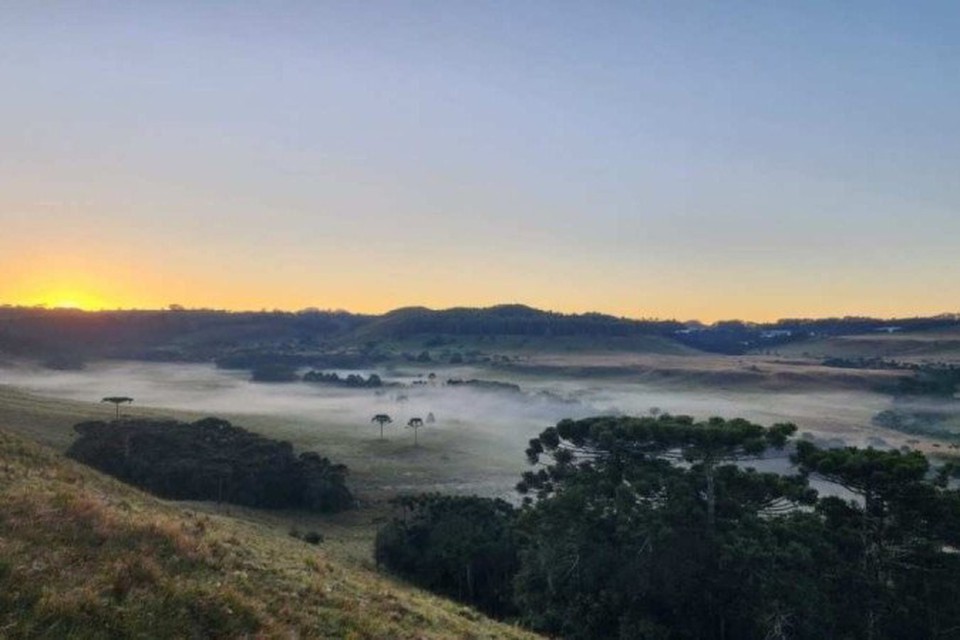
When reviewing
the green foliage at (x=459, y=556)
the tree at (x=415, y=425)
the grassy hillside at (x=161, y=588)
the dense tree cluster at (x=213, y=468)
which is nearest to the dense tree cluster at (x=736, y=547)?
the green foliage at (x=459, y=556)


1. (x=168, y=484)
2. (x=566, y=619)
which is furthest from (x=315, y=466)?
(x=566, y=619)

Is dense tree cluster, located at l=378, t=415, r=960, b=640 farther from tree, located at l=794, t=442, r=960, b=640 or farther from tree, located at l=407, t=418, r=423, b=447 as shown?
tree, located at l=407, t=418, r=423, b=447

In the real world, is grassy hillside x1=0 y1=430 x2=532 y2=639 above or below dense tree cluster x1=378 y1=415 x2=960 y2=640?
above

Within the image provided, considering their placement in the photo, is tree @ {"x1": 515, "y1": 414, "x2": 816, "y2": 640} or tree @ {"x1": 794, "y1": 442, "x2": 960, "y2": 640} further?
tree @ {"x1": 794, "y1": 442, "x2": 960, "y2": 640}

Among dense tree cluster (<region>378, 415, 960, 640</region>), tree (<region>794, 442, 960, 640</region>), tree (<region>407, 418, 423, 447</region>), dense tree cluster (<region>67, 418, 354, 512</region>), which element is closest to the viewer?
dense tree cluster (<region>378, 415, 960, 640</region>)

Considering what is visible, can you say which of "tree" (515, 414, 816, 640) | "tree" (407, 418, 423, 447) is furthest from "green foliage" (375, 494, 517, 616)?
"tree" (407, 418, 423, 447)

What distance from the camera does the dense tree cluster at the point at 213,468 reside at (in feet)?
295

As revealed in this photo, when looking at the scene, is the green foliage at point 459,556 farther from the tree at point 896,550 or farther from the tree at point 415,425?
the tree at point 415,425

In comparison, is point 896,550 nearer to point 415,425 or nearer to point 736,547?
point 736,547

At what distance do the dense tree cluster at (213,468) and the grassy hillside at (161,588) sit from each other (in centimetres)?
6888

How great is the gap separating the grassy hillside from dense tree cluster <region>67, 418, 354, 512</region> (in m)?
68.9

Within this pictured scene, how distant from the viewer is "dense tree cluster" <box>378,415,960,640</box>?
126 feet

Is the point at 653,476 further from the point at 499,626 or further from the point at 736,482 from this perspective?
the point at 499,626

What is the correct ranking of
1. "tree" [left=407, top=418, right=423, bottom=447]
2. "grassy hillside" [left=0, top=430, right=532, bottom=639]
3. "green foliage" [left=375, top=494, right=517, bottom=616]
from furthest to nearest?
"tree" [left=407, top=418, right=423, bottom=447] < "green foliage" [left=375, top=494, right=517, bottom=616] < "grassy hillside" [left=0, top=430, right=532, bottom=639]
